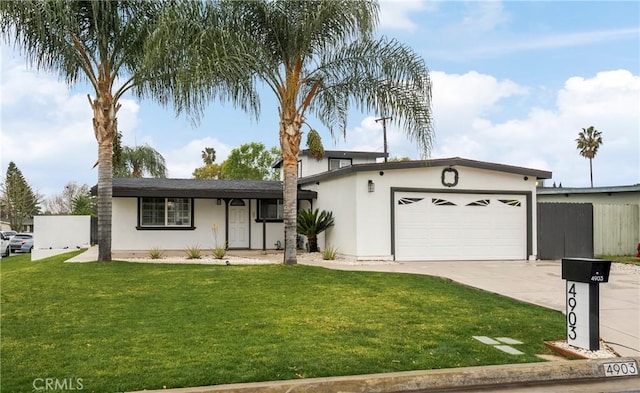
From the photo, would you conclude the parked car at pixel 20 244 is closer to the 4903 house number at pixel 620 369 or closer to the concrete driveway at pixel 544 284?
the concrete driveway at pixel 544 284

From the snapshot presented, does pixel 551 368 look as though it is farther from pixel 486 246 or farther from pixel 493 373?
pixel 486 246

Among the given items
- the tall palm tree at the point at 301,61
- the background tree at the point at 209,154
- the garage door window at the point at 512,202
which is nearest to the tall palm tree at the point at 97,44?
the tall palm tree at the point at 301,61

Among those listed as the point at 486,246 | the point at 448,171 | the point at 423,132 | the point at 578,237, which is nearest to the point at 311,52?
the point at 423,132

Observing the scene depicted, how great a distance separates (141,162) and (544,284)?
26397 mm

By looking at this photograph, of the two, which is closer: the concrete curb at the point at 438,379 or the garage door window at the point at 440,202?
the concrete curb at the point at 438,379

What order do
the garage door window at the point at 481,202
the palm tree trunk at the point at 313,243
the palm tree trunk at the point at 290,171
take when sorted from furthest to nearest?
the palm tree trunk at the point at 313,243 → the garage door window at the point at 481,202 → the palm tree trunk at the point at 290,171

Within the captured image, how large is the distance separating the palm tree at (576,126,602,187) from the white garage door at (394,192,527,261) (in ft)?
120

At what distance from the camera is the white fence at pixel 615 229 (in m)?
18.7

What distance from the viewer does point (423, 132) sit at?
12336 millimetres

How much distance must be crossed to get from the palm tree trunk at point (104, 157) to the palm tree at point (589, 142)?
46.1 meters

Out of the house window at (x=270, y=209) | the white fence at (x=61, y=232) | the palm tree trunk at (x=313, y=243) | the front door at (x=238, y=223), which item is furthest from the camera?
the white fence at (x=61, y=232)

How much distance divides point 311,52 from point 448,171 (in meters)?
5.98

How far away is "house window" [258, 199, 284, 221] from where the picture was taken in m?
19.6

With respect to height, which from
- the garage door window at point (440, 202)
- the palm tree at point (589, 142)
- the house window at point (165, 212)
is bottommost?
the house window at point (165, 212)
